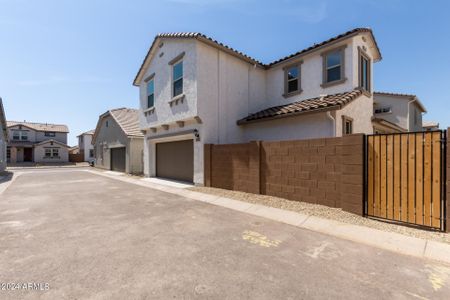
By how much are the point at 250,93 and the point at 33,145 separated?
4177 centimetres

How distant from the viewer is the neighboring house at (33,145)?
1446 inches

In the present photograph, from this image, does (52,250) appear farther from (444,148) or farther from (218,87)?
(218,87)

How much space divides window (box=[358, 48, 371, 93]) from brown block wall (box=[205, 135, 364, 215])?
19.0ft

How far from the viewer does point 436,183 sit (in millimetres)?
4785

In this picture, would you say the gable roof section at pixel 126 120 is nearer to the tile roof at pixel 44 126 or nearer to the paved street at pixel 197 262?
the paved street at pixel 197 262

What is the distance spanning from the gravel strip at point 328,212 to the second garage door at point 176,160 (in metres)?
3.30

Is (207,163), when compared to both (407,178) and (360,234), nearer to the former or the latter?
(360,234)

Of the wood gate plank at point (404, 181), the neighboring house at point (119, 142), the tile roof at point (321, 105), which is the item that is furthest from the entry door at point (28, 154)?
the wood gate plank at point (404, 181)

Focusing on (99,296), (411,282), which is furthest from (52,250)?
(411,282)

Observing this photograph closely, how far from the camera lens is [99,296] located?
8.99 ft

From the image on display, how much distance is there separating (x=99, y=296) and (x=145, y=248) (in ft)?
4.60

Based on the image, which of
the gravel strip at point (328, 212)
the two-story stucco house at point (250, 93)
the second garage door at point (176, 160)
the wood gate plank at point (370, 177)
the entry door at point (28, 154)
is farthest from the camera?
the entry door at point (28, 154)

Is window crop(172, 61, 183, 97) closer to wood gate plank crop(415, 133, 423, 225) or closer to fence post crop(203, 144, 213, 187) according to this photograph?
fence post crop(203, 144, 213, 187)

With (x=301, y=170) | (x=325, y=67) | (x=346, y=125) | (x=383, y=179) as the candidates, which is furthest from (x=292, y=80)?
(x=383, y=179)
